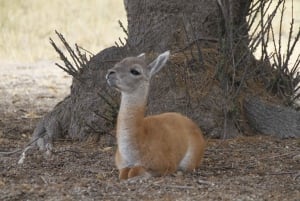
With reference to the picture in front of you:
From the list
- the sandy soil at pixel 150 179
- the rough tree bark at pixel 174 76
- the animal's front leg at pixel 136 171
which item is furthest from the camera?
the rough tree bark at pixel 174 76

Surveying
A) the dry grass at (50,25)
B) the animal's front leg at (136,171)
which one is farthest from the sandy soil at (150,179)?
the dry grass at (50,25)

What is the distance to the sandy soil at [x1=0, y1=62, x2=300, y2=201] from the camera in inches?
257

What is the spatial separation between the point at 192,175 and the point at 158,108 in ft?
5.53

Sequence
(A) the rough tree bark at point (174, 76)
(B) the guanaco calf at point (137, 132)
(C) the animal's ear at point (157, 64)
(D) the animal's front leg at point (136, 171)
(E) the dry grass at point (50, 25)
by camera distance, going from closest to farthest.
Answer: (D) the animal's front leg at point (136, 171) < (B) the guanaco calf at point (137, 132) < (C) the animal's ear at point (157, 64) < (A) the rough tree bark at point (174, 76) < (E) the dry grass at point (50, 25)

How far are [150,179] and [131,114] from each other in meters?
0.54

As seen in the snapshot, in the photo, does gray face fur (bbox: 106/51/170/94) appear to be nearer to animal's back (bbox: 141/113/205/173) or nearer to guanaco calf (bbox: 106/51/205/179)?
guanaco calf (bbox: 106/51/205/179)

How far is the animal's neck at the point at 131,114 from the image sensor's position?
7.12 meters

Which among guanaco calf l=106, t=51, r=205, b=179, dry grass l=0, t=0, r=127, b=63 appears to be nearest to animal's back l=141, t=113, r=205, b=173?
guanaco calf l=106, t=51, r=205, b=179

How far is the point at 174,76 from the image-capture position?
30.1 ft

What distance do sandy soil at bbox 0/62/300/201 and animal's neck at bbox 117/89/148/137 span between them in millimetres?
413

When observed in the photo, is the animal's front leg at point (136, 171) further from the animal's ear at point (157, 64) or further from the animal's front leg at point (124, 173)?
the animal's ear at point (157, 64)

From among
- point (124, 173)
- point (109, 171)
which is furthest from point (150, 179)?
point (109, 171)

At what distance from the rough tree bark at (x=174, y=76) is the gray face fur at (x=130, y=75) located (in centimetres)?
171

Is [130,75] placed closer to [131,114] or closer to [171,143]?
[131,114]
